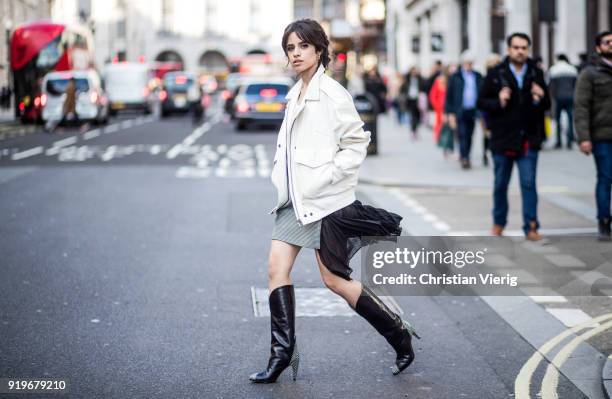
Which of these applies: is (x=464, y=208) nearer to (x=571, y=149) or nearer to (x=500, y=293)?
(x=500, y=293)

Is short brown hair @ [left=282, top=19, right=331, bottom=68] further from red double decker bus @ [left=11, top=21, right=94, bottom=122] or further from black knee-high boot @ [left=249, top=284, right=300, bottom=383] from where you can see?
red double decker bus @ [left=11, top=21, right=94, bottom=122]

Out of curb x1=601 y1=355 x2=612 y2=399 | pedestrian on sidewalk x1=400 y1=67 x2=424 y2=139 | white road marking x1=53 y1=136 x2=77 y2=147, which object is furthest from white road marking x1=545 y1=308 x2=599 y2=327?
white road marking x1=53 y1=136 x2=77 y2=147

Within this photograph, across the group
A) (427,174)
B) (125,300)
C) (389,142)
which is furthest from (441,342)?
(389,142)

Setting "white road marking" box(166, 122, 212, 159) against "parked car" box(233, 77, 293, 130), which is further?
"parked car" box(233, 77, 293, 130)

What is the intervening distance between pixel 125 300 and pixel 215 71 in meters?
124

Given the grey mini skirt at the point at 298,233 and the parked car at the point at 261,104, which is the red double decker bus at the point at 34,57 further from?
the grey mini skirt at the point at 298,233

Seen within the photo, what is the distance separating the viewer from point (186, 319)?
7.21 meters

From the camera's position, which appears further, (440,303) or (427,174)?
(427,174)

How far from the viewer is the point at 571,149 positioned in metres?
22.4

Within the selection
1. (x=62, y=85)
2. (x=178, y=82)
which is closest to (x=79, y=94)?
(x=62, y=85)

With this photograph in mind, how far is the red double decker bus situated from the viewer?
4097 centimetres

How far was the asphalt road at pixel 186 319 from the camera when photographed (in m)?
5.63

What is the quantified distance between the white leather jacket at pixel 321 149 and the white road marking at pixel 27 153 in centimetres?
1787

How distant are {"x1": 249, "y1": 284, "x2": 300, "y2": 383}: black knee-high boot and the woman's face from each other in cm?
102
